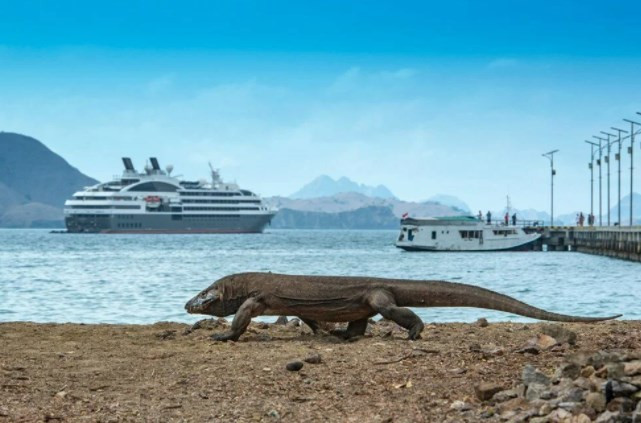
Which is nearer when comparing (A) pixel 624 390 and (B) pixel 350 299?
(A) pixel 624 390

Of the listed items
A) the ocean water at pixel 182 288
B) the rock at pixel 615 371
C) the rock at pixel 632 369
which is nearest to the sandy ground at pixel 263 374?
the rock at pixel 615 371

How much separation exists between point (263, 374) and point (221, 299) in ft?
10.8

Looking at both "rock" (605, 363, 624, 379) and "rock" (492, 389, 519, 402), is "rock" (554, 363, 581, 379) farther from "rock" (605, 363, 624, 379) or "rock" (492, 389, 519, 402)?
"rock" (605, 363, 624, 379)

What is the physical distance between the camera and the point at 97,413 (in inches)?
306

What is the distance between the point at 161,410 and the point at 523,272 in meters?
47.1

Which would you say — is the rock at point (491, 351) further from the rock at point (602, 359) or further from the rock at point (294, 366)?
the rock at point (602, 359)

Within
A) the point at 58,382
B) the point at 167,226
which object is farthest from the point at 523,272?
the point at 167,226

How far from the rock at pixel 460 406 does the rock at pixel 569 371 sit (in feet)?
2.38

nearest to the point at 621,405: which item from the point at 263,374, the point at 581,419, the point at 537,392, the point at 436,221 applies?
the point at 581,419

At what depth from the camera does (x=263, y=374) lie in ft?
30.5

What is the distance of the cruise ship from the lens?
163 meters

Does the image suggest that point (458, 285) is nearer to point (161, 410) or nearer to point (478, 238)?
point (161, 410)

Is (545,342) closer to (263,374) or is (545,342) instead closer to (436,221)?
(263,374)

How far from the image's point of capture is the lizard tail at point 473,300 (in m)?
11.4
